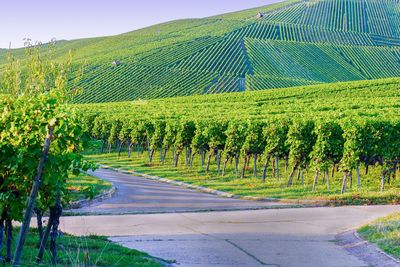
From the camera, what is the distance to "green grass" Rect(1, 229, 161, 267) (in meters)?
12.9

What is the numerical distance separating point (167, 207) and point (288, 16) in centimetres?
14104

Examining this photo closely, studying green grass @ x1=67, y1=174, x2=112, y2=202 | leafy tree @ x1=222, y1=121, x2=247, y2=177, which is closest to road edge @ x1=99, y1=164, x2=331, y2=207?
leafy tree @ x1=222, y1=121, x2=247, y2=177

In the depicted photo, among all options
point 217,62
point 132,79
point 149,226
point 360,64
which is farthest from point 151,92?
point 149,226

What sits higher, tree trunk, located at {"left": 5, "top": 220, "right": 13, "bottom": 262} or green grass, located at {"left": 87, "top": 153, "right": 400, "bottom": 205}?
tree trunk, located at {"left": 5, "top": 220, "right": 13, "bottom": 262}

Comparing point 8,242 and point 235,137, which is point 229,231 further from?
point 235,137

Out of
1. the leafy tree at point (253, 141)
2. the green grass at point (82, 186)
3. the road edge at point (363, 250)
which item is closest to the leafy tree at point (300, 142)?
the leafy tree at point (253, 141)

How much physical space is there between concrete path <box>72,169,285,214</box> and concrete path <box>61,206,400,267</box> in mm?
2498

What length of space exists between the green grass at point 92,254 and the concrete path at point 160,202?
8854mm

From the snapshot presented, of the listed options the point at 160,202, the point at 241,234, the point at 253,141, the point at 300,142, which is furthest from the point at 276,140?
the point at 241,234

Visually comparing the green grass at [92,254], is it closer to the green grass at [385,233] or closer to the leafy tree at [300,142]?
the green grass at [385,233]

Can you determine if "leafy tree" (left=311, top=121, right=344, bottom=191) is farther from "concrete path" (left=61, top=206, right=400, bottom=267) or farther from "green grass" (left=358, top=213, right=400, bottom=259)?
"green grass" (left=358, top=213, right=400, bottom=259)

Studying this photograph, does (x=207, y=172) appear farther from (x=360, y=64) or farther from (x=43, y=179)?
(x=360, y=64)

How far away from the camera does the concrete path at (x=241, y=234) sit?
15438 millimetres

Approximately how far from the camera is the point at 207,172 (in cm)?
4288
